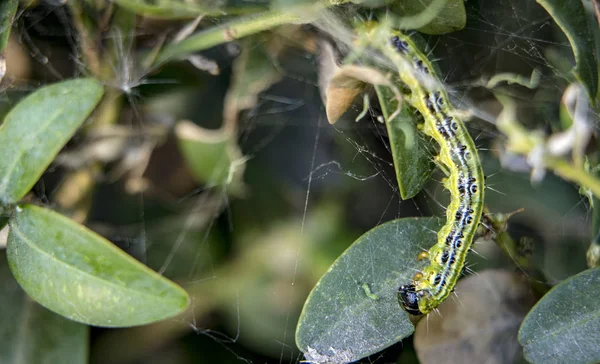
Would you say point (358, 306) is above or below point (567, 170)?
below

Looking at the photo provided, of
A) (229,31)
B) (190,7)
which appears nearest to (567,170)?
(229,31)

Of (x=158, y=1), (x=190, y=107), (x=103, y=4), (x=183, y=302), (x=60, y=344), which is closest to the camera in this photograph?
(x=183, y=302)

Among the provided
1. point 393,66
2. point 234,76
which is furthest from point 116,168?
point 393,66

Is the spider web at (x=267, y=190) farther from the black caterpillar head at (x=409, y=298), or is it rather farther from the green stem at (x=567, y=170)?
the green stem at (x=567, y=170)

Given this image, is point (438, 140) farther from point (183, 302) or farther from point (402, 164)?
point (183, 302)

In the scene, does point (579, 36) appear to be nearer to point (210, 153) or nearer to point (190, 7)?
point (190, 7)
